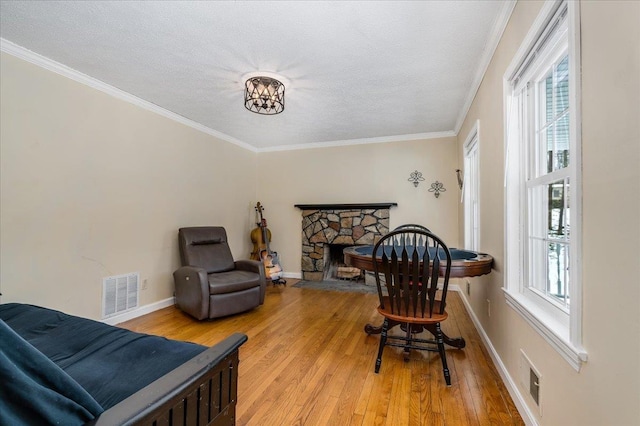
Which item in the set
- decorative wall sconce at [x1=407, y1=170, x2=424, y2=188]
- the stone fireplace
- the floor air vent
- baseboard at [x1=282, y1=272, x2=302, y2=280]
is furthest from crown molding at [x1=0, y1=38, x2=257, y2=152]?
decorative wall sconce at [x1=407, y1=170, x2=424, y2=188]

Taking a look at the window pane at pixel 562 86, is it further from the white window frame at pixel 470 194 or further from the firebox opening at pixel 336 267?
the firebox opening at pixel 336 267

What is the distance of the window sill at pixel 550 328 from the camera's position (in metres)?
1.03

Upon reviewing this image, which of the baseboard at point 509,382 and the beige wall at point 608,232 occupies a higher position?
the beige wall at point 608,232

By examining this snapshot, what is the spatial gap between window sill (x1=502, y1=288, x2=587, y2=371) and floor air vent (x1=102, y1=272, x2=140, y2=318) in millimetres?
3454

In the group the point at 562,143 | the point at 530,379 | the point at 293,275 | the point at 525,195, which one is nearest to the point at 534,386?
the point at 530,379

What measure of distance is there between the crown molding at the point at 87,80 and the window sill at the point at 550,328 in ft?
12.7

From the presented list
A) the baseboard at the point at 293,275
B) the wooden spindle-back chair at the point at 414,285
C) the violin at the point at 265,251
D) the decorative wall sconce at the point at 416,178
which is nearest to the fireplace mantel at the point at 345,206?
the decorative wall sconce at the point at 416,178

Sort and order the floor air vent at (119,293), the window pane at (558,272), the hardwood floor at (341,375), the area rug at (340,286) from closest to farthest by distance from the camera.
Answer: the window pane at (558,272), the hardwood floor at (341,375), the floor air vent at (119,293), the area rug at (340,286)

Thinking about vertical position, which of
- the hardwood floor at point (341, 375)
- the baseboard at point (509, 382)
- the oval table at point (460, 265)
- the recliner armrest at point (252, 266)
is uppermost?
the oval table at point (460, 265)

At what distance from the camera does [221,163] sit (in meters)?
4.40

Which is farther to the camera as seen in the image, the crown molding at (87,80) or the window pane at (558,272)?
the crown molding at (87,80)

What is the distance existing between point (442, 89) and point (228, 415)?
316 centimetres

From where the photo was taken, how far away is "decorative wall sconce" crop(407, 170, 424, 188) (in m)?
4.44

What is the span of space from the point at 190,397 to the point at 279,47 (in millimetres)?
2256
